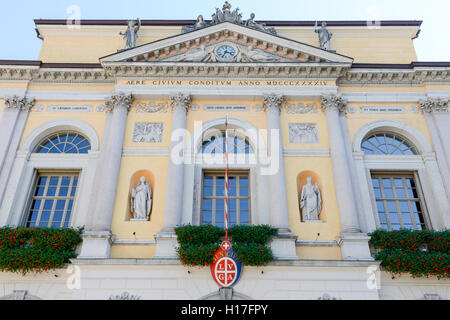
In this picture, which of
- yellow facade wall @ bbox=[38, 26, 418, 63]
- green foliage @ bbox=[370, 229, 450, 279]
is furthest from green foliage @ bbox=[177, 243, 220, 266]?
yellow facade wall @ bbox=[38, 26, 418, 63]

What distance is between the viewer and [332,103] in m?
15.3

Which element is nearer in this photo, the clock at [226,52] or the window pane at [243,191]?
the window pane at [243,191]

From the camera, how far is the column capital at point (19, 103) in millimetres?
15711

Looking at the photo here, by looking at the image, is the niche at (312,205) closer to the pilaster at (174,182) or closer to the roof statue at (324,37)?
the pilaster at (174,182)

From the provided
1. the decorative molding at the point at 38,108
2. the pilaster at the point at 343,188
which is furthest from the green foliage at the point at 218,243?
the decorative molding at the point at 38,108

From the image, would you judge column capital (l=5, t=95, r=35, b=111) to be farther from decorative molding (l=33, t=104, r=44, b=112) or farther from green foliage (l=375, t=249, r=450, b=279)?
green foliage (l=375, t=249, r=450, b=279)

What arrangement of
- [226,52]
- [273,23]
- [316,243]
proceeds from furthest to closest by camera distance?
[273,23] → [226,52] → [316,243]

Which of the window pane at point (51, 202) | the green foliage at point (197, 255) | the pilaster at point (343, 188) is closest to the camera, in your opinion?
the green foliage at point (197, 255)

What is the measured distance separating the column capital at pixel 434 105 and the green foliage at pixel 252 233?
783cm

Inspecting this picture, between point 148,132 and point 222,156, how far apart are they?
2806 mm

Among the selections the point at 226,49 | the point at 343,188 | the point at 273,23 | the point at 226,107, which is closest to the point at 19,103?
the point at 226,107

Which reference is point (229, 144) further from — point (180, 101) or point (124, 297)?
point (124, 297)
